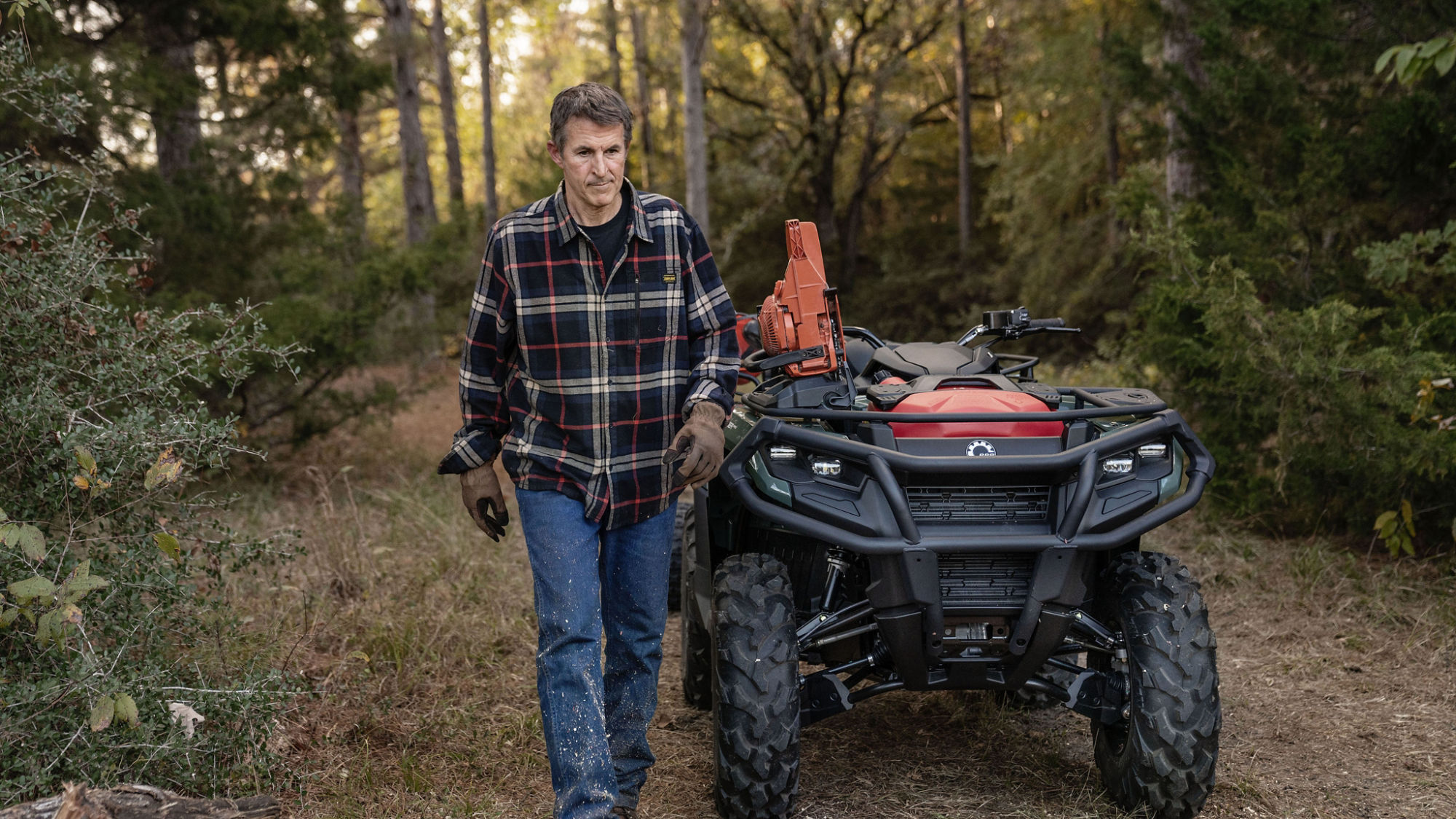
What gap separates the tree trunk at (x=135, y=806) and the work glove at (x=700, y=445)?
1572 millimetres

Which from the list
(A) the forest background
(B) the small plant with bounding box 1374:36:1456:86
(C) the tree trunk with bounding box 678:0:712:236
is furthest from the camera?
(C) the tree trunk with bounding box 678:0:712:236

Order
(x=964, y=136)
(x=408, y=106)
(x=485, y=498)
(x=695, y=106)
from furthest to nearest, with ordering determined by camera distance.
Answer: (x=964, y=136)
(x=408, y=106)
(x=695, y=106)
(x=485, y=498)

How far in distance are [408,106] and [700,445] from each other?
1404 centimetres

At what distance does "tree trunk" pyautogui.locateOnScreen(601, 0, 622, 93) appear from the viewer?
23.8 meters

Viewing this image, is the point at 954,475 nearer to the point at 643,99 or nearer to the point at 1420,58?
the point at 1420,58

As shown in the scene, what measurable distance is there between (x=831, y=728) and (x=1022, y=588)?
1412 mm

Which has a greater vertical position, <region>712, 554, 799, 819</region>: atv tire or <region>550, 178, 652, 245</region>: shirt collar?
<region>550, 178, 652, 245</region>: shirt collar

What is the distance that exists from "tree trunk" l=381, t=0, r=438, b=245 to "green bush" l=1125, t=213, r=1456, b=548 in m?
10.4

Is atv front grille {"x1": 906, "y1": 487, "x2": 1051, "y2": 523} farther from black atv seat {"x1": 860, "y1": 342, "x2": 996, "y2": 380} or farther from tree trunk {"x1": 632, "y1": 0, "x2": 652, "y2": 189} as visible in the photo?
tree trunk {"x1": 632, "y1": 0, "x2": 652, "y2": 189}

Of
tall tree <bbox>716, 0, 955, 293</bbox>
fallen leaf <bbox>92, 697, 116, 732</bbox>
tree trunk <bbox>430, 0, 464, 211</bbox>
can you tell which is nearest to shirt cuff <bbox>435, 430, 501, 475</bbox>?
fallen leaf <bbox>92, 697, 116, 732</bbox>

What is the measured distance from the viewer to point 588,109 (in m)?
3.08

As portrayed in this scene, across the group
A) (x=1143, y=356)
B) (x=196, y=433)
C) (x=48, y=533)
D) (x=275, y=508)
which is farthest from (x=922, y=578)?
(x=275, y=508)

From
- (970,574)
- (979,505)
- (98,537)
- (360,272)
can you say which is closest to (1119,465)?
(979,505)

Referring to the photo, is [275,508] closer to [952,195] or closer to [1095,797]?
[1095,797]
